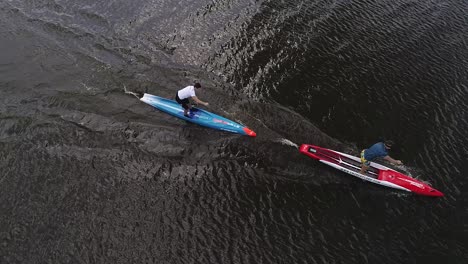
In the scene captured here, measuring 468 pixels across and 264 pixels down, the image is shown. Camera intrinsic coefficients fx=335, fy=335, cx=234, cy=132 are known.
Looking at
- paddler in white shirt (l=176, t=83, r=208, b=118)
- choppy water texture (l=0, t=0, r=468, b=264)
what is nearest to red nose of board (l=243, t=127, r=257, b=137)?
choppy water texture (l=0, t=0, r=468, b=264)

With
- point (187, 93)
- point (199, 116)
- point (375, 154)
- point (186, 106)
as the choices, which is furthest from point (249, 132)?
point (375, 154)

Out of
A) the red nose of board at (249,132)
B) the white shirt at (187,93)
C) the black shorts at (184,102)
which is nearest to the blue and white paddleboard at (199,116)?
the red nose of board at (249,132)

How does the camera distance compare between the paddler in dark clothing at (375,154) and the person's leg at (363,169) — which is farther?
the person's leg at (363,169)

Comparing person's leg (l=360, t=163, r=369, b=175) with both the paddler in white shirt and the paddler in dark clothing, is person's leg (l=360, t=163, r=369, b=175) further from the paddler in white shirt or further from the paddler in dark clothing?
the paddler in white shirt

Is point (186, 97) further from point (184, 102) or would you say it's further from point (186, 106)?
point (186, 106)

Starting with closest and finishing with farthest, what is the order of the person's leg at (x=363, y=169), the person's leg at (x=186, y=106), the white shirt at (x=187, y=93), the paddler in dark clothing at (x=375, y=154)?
1. the paddler in dark clothing at (x=375, y=154)
2. the person's leg at (x=363, y=169)
3. the white shirt at (x=187, y=93)
4. the person's leg at (x=186, y=106)

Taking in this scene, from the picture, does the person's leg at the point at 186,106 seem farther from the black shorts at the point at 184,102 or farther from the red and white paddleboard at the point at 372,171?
the red and white paddleboard at the point at 372,171

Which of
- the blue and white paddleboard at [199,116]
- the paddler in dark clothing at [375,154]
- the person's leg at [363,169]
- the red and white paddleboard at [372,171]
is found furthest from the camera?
the blue and white paddleboard at [199,116]

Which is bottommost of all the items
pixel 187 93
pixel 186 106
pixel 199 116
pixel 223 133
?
pixel 223 133

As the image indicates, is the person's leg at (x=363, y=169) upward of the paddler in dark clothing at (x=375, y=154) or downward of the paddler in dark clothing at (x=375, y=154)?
downward
